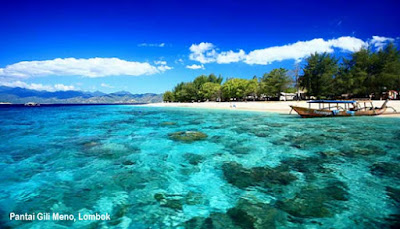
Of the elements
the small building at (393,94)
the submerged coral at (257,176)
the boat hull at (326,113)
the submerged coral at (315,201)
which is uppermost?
the small building at (393,94)

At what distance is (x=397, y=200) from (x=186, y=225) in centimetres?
663

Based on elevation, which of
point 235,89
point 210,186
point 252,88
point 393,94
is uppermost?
Result: point 235,89

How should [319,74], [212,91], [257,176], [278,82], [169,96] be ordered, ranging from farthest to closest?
[169,96] < [212,91] < [278,82] < [319,74] < [257,176]

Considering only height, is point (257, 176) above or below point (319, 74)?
below

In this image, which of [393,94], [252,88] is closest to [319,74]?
[393,94]

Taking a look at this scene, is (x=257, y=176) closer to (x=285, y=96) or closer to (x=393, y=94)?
(x=393, y=94)

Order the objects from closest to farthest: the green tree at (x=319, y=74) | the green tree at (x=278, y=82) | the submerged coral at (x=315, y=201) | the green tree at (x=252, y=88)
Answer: the submerged coral at (x=315, y=201), the green tree at (x=319, y=74), the green tree at (x=278, y=82), the green tree at (x=252, y=88)

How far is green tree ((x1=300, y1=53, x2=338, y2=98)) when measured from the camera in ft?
198

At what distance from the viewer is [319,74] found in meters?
64.6

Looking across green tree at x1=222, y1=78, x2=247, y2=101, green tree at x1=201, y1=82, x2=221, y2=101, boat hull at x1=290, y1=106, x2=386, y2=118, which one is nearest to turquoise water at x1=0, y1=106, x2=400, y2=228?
boat hull at x1=290, y1=106, x2=386, y2=118

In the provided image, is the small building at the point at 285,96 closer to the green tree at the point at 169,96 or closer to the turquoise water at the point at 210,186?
the turquoise water at the point at 210,186

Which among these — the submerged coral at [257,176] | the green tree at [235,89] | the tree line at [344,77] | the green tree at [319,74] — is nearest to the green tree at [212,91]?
the green tree at [235,89]

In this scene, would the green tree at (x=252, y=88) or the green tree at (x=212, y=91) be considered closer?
the green tree at (x=252, y=88)

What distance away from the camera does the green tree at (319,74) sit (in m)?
60.2
